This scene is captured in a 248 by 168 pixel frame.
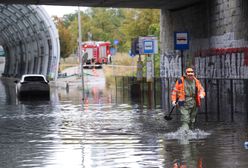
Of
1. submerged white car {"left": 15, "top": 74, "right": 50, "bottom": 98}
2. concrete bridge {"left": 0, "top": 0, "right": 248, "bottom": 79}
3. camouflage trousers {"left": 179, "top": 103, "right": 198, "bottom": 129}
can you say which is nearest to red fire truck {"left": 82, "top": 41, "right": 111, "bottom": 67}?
submerged white car {"left": 15, "top": 74, "right": 50, "bottom": 98}

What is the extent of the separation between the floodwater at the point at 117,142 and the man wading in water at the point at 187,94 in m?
0.49

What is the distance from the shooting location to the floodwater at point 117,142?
10391 mm

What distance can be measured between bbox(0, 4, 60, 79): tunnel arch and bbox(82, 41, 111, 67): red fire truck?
9.09 m

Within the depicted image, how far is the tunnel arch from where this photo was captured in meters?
52.7

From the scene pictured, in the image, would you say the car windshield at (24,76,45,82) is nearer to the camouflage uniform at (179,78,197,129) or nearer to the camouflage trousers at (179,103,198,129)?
the camouflage trousers at (179,103,198,129)

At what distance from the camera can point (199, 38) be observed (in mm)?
27391

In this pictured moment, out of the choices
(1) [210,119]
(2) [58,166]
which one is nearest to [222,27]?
(1) [210,119]

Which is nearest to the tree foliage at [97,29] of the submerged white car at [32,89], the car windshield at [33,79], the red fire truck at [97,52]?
the red fire truck at [97,52]

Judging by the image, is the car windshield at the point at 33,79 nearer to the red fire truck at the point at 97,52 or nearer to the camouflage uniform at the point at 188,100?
the camouflage uniform at the point at 188,100

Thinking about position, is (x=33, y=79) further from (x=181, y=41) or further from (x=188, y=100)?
(x=188, y=100)

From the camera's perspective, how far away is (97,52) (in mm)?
78875

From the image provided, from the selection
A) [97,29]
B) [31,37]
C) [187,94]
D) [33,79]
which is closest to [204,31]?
[33,79]

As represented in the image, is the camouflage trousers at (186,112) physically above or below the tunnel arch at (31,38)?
below

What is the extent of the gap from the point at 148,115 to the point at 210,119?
2.60 meters
